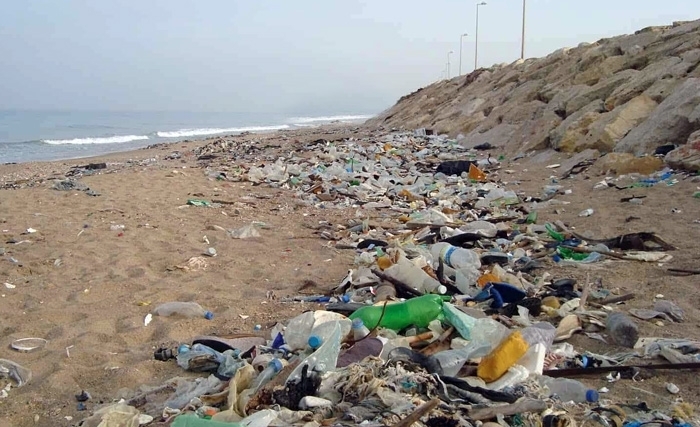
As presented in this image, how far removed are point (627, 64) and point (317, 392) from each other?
41.8 feet

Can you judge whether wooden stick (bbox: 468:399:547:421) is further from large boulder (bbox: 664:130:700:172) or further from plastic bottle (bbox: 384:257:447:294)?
large boulder (bbox: 664:130:700:172)

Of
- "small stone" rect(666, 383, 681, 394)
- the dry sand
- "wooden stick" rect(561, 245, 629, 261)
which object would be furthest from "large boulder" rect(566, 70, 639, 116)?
"small stone" rect(666, 383, 681, 394)

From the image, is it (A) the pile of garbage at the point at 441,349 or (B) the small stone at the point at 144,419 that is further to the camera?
(B) the small stone at the point at 144,419

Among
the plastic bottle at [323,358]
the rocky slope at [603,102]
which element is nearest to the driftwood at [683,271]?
the plastic bottle at [323,358]

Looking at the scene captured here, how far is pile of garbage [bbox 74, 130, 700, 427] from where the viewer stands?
7.02 ft

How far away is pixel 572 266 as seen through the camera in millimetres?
4270

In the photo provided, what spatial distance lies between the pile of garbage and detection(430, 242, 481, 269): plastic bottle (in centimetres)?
1

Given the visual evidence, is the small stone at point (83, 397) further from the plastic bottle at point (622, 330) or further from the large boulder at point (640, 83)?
the large boulder at point (640, 83)

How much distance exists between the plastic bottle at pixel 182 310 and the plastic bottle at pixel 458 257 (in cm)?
191

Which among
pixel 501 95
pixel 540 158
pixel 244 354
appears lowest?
pixel 244 354

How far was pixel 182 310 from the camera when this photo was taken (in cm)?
384

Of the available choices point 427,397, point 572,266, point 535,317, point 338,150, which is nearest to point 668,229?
point 572,266

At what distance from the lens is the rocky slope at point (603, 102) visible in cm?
851

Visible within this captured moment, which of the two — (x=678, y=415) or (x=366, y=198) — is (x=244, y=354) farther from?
(x=366, y=198)
